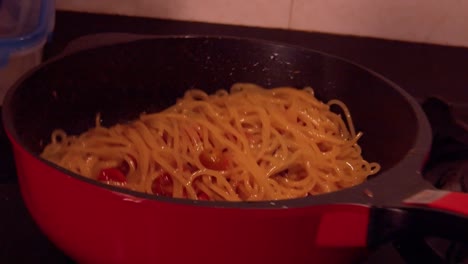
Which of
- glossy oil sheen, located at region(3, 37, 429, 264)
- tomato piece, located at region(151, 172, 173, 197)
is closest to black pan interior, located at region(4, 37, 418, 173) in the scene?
glossy oil sheen, located at region(3, 37, 429, 264)

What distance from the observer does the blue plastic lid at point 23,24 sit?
0.77 m

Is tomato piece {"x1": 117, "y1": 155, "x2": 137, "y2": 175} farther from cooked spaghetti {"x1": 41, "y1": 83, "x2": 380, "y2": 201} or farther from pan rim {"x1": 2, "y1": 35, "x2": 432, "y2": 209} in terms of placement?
pan rim {"x1": 2, "y1": 35, "x2": 432, "y2": 209}

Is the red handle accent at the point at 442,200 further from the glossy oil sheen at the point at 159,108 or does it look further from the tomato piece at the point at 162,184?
the tomato piece at the point at 162,184

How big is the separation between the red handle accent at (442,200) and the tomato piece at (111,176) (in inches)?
14.3

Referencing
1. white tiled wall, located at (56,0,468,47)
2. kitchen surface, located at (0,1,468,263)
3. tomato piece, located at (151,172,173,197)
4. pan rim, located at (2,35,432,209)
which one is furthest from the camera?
white tiled wall, located at (56,0,468,47)

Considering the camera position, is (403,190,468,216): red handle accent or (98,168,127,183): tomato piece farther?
(98,168,127,183): tomato piece

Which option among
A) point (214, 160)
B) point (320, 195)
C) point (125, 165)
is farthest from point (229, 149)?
point (320, 195)

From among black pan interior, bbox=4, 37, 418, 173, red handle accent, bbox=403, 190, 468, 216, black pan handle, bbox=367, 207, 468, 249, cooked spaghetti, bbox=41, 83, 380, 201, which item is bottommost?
cooked spaghetti, bbox=41, 83, 380, 201

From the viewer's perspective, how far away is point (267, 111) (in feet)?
2.83

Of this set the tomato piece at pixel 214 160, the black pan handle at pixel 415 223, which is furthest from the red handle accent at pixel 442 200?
the tomato piece at pixel 214 160

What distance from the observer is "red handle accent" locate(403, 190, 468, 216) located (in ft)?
1.57

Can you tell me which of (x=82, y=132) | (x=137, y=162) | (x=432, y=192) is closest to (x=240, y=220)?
(x=432, y=192)

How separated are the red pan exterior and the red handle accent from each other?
1.8 inches

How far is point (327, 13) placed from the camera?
1.07 m
